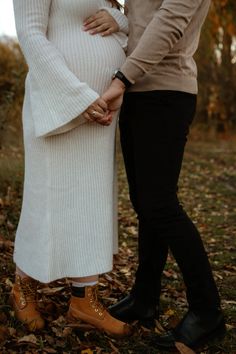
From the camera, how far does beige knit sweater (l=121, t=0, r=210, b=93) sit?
2.32 metres

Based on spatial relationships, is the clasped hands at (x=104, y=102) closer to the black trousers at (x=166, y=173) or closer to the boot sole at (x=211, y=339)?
the black trousers at (x=166, y=173)

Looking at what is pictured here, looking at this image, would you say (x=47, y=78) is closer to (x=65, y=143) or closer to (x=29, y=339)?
(x=65, y=143)

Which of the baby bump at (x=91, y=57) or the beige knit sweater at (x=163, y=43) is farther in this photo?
the baby bump at (x=91, y=57)

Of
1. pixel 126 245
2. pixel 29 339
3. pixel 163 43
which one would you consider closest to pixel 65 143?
pixel 163 43

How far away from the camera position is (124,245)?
4.87 meters

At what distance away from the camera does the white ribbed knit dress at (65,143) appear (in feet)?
7.99

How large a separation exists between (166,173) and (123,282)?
139cm

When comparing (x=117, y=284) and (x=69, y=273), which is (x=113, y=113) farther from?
(x=117, y=284)

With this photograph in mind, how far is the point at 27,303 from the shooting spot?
276 cm

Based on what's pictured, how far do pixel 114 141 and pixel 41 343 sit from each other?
0.99 m

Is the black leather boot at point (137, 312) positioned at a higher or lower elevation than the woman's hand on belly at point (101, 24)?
lower

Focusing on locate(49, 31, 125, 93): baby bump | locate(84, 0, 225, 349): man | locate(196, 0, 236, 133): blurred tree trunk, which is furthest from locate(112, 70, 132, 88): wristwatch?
locate(196, 0, 236, 133): blurred tree trunk

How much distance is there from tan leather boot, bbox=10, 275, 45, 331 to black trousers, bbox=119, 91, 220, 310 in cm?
68

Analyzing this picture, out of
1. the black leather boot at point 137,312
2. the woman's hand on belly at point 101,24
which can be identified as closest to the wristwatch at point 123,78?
the woman's hand on belly at point 101,24
